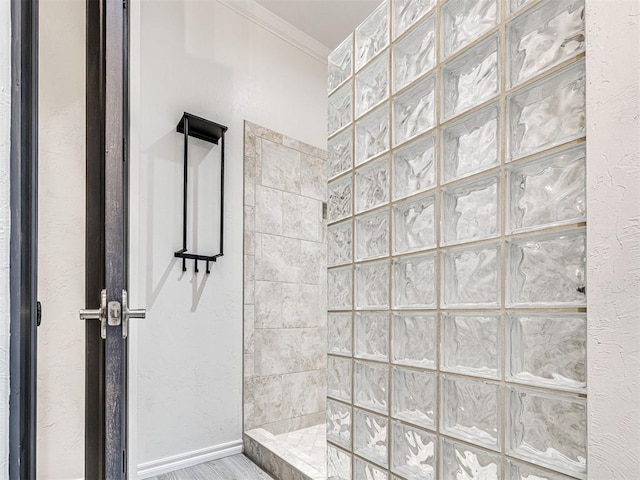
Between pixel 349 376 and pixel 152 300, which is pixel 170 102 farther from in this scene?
pixel 349 376

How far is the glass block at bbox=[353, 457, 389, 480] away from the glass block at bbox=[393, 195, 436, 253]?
58 cm

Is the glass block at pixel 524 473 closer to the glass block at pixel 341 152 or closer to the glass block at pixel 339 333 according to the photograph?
the glass block at pixel 339 333

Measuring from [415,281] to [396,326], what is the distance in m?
0.14

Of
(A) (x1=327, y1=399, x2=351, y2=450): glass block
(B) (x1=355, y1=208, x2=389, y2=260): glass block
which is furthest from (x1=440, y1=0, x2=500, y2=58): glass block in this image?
(A) (x1=327, y1=399, x2=351, y2=450): glass block

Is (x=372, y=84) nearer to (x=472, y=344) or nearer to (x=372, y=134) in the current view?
(x=372, y=134)

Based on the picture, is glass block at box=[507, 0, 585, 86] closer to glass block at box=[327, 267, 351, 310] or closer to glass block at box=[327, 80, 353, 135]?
glass block at box=[327, 80, 353, 135]

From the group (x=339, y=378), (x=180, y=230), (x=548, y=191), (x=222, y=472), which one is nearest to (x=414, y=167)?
(x=548, y=191)

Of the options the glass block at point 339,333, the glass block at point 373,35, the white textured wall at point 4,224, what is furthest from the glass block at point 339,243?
the white textured wall at point 4,224

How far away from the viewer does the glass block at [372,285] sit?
1135 millimetres

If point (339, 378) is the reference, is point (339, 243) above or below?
above

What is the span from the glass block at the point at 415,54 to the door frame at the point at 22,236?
802 millimetres

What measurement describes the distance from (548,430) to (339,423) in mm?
670

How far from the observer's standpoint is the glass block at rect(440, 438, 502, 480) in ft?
2.71

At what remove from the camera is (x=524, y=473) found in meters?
0.77
